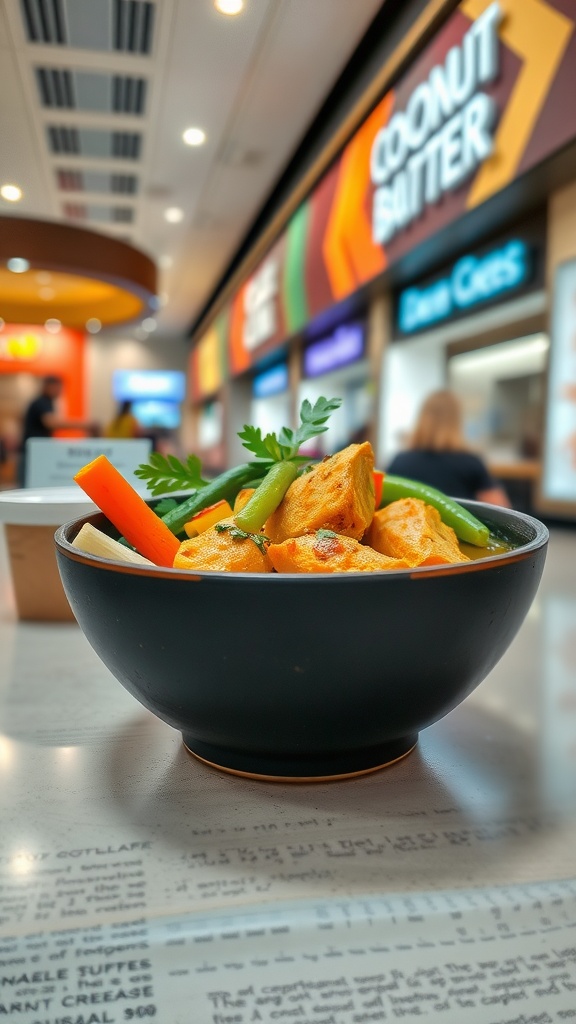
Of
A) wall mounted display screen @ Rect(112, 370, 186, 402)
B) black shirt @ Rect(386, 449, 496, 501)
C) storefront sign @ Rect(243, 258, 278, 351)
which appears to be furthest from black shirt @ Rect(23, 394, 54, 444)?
wall mounted display screen @ Rect(112, 370, 186, 402)

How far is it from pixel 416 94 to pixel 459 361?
165cm

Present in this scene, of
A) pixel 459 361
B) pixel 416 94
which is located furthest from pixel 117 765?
pixel 459 361

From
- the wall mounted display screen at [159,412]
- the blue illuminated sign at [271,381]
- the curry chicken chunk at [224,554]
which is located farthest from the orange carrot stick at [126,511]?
the wall mounted display screen at [159,412]

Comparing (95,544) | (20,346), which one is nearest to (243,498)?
(95,544)

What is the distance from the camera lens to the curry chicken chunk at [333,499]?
1.65ft

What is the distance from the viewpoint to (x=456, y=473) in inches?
106

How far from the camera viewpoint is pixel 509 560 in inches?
16.8

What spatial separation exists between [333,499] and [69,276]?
2.49 metres

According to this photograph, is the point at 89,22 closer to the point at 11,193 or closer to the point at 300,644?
the point at 11,193

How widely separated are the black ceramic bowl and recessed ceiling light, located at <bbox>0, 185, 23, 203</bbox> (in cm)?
92

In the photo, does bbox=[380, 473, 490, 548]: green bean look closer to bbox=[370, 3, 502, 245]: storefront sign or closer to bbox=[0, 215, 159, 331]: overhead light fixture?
bbox=[0, 215, 159, 331]: overhead light fixture

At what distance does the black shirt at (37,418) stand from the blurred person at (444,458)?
197cm

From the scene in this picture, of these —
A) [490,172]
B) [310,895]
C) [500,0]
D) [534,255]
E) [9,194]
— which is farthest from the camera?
[534,255]

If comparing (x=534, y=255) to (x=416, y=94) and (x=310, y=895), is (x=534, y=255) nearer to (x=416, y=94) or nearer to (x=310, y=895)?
(x=416, y=94)
